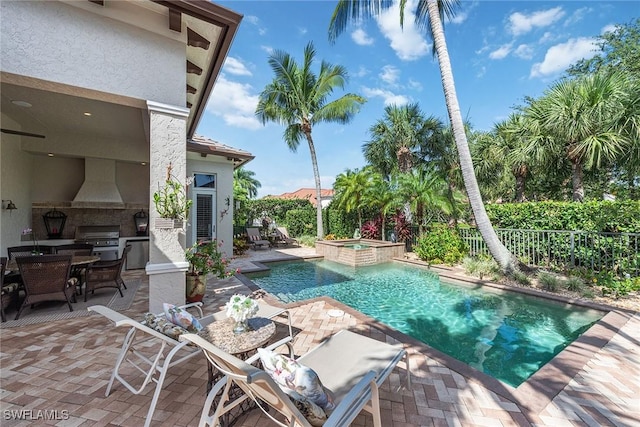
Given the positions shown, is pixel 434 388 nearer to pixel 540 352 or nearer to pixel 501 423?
pixel 501 423

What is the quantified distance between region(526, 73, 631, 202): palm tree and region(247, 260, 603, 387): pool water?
600 cm

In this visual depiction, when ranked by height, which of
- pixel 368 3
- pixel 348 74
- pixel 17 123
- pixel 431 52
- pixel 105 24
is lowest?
pixel 17 123

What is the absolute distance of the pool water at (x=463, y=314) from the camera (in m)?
4.22

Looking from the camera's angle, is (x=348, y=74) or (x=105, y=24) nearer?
(x=105, y=24)

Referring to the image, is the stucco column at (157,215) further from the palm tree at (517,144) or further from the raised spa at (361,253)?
the palm tree at (517,144)

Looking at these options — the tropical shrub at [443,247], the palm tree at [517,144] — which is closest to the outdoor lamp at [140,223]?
the tropical shrub at [443,247]

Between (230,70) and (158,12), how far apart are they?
5095 millimetres

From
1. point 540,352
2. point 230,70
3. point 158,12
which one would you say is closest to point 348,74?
point 230,70

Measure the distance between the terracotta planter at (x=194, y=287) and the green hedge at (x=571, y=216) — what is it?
10.5 metres

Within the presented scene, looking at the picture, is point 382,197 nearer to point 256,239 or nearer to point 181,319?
point 256,239

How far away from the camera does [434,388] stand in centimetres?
292

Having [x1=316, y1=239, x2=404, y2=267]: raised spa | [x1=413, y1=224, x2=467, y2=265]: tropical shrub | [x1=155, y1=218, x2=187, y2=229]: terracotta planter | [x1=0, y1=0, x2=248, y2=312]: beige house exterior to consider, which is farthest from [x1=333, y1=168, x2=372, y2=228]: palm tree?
[x1=155, y1=218, x2=187, y2=229]: terracotta planter

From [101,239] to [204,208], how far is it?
3.73 metres

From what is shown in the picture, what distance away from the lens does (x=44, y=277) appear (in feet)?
15.4
